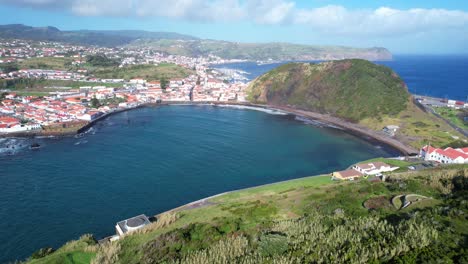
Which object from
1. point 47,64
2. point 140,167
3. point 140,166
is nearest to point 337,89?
point 140,166

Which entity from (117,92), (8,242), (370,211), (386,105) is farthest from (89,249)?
(117,92)

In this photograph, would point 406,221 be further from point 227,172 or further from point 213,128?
point 213,128

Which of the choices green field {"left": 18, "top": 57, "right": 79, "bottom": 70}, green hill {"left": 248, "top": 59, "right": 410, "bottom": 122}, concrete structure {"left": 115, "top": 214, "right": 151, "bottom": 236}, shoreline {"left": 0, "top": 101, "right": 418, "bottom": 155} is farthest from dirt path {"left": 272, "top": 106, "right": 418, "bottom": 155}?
green field {"left": 18, "top": 57, "right": 79, "bottom": 70}

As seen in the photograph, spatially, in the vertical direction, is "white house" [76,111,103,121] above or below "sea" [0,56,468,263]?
above

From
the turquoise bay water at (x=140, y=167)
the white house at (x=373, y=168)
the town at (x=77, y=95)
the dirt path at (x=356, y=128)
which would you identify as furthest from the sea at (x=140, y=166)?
the town at (x=77, y=95)

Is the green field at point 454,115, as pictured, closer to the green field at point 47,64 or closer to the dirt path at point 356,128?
the dirt path at point 356,128

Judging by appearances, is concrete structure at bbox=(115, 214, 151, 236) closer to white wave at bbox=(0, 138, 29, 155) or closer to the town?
white wave at bbox=(0, 138, 29, 155)

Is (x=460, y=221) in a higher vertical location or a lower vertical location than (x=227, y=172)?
higher
